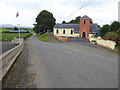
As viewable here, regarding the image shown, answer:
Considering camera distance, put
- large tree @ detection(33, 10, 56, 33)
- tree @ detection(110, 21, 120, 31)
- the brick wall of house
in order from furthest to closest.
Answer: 1. large tree @ detection(33, 10, 56, 33)
2. the brick wall of house
3. tree @ detection(110, 21, 120, 31)

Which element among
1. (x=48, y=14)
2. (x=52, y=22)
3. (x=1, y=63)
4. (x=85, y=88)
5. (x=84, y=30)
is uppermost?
(x=48, y=14)

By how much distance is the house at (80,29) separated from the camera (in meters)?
42.4

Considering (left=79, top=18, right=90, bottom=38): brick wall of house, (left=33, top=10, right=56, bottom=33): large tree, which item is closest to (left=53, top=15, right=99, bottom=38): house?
(left=79, top=18, right=90, bottom=38): brick wall of house

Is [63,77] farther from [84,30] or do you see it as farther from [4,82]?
[84,30]

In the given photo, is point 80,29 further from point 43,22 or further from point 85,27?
point 43,22

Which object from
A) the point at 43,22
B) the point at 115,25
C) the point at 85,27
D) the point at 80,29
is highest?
the point at 43,22

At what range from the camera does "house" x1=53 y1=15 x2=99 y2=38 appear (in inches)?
1671

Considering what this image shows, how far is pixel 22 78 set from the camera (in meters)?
5.46

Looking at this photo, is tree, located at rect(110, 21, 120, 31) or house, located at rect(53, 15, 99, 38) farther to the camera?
house, located at rect(53, 15, 99, 38)

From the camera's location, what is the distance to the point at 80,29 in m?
42.9

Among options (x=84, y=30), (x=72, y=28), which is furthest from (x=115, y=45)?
(x=72, y=28)

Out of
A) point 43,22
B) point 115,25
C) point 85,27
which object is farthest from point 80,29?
point 43,22

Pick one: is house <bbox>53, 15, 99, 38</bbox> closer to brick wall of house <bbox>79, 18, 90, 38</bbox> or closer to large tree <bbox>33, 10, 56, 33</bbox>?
brick wall of house <bbox>79, 18, 90, 38</bbox>

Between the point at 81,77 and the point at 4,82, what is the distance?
3495 mm
